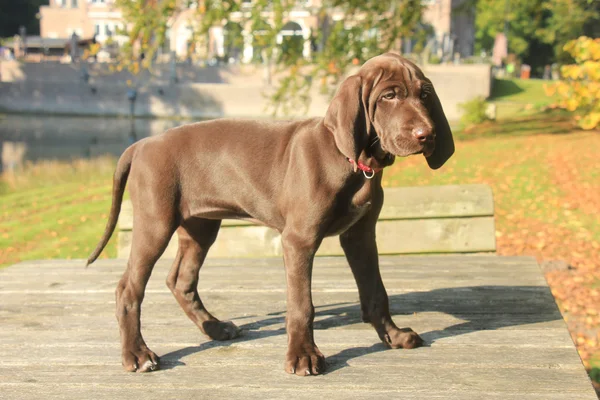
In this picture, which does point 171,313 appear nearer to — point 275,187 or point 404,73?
point 275,187

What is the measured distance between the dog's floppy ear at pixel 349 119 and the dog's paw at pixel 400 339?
3.45 feet

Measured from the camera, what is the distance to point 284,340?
12.9 feet

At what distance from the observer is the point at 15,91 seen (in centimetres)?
4206

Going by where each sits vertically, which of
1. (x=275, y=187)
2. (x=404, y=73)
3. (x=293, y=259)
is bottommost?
(x=293, y=259)

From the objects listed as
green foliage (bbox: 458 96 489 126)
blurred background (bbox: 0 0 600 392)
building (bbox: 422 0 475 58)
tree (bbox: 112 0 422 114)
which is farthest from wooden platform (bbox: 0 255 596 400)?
building (bbox: 422 0 475 58)

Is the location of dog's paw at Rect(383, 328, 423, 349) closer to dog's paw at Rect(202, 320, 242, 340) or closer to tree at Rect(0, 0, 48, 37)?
dog's paw at Rect(202, 320, 242, 340)

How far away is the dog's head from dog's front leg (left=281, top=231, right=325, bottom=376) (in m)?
0.50

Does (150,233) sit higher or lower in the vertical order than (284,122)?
lower

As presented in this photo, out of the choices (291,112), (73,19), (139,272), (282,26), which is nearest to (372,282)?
(139,272)

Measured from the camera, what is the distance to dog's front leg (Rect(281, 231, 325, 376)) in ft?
11.1

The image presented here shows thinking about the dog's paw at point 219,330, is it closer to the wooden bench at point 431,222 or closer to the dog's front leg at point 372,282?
the dog's front leg at point 372,282

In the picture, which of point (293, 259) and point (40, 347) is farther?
point (40, 347)

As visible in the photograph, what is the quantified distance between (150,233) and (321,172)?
0.90m

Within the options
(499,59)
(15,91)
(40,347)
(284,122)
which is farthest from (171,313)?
(499,59)
